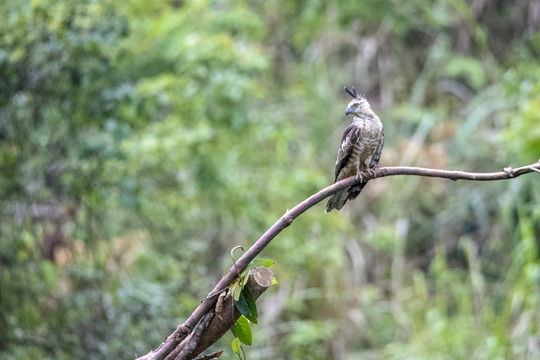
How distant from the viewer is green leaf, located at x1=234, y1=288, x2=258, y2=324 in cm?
169

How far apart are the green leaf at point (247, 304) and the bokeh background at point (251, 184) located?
2.43 m

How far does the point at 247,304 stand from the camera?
5.58ft

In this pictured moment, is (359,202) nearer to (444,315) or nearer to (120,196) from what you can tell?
(444,315)

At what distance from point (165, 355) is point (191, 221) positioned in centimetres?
381

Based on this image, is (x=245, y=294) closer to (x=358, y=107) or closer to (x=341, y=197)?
(x=341, y=197)

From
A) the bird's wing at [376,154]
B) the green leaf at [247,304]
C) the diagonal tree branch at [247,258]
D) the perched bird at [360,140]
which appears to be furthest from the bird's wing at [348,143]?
the green leaf at [247,304]

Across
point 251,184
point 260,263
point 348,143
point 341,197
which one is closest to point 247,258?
point 260,263

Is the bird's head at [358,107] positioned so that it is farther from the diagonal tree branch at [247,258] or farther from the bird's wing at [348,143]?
the diagonal tree branch at [247,258]

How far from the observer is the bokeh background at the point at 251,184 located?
4.19 metres

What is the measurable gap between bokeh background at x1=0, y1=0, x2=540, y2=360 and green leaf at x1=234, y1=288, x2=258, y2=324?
2428mm

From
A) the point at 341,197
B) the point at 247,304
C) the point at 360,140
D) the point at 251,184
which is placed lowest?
the point at 247,304

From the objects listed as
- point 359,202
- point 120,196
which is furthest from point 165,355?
point 359,202

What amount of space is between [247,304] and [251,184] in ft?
11.6

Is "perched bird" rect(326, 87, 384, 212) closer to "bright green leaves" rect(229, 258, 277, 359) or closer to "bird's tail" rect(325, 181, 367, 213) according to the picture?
"bird's tail" rect(325, 181, 367, 213)
